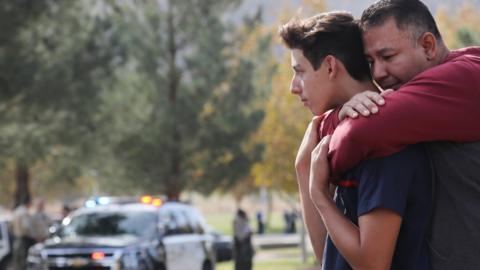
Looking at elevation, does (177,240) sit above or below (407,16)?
below

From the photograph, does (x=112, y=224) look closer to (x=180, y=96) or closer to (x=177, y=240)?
(x=177, y=240)

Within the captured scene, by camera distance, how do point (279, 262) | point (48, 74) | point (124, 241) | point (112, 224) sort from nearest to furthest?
point (124, 241) → point (112, 224) → point (48, 74) → point (279, 262)

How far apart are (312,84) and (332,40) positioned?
0.17 m

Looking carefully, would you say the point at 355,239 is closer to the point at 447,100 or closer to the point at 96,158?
the point at 447,100

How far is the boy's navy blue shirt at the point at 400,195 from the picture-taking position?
289 centimetres

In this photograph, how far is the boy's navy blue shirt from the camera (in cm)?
289

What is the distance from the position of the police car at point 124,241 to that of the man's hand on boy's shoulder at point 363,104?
1188 cm

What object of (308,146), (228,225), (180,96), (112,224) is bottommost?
(228,225)

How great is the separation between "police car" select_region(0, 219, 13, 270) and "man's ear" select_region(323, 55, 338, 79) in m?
20.3

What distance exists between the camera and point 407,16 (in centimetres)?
310

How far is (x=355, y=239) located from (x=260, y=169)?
31.3 metres

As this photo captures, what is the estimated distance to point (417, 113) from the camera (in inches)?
114

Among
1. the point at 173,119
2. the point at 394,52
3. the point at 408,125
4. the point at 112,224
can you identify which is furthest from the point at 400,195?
the point at 173,119

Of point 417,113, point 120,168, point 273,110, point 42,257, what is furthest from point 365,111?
point 120,168
